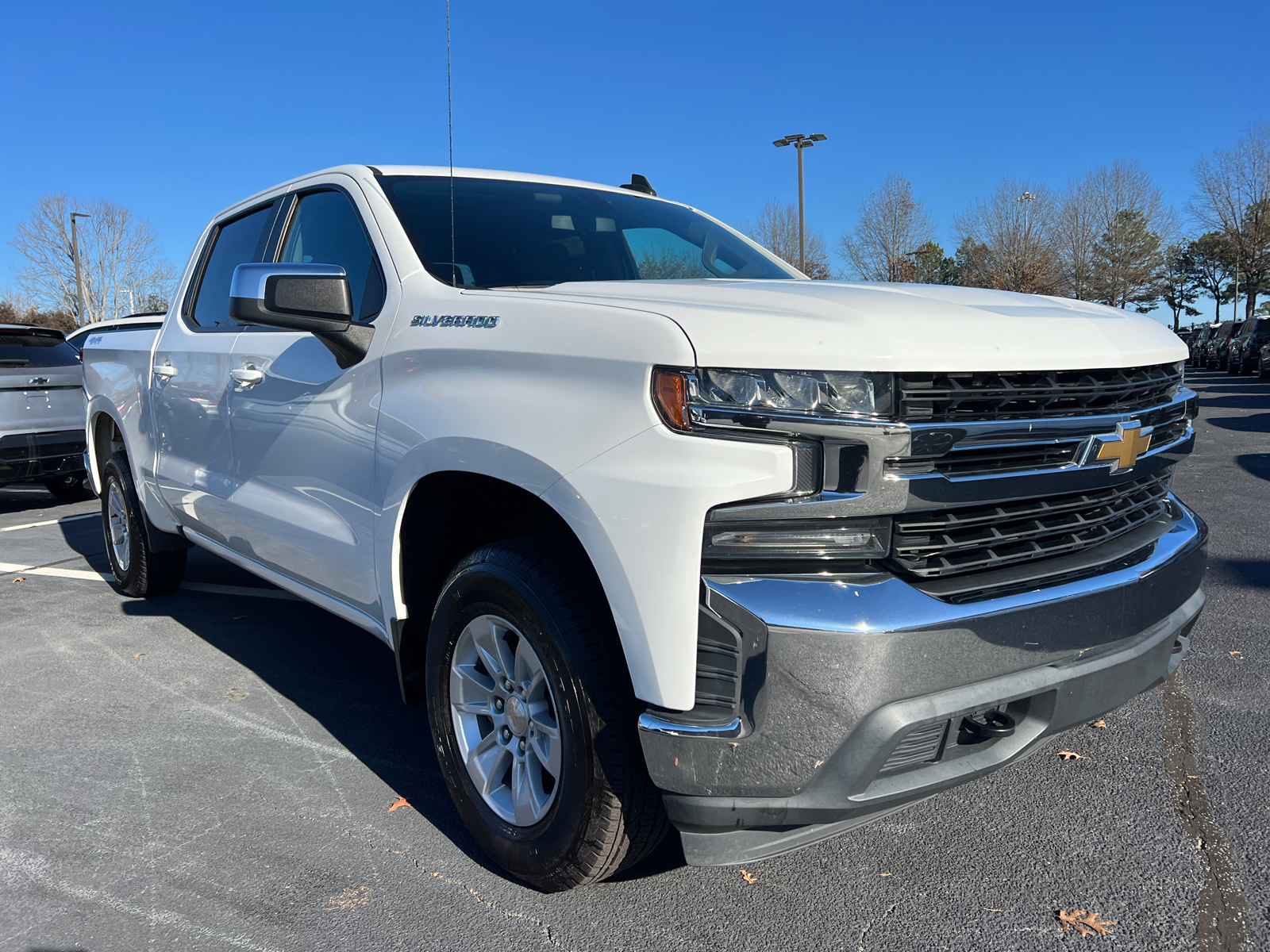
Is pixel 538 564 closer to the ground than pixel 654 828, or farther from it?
farther from it

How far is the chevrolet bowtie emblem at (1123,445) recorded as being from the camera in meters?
2.14

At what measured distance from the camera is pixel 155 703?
383 cm

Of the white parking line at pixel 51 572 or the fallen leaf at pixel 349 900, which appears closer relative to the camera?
the fallen leaf at pixel 349 900

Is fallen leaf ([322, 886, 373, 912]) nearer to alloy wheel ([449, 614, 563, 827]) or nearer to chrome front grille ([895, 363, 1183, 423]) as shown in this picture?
alloy wheel ([449, 614, 563, 827])

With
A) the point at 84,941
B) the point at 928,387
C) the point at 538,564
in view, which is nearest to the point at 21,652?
the point at 84,941

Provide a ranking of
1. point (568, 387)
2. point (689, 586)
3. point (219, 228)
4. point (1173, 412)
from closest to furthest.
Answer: point (689, 586) → point (568, 387) → point (1173, 412) → point (219, 228)

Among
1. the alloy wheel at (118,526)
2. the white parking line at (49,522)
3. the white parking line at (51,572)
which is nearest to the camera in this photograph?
the alloy wheel at (118,526)

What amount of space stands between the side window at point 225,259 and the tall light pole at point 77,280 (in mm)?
43222

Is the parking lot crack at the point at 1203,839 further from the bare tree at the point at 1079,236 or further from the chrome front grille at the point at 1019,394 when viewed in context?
the bare tree at the point at 1079,236

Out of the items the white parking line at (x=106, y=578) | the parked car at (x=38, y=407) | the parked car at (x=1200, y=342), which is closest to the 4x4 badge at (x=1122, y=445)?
the white parking line at (x=106, y=578)

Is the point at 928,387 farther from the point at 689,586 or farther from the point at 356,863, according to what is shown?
the point at 356,863

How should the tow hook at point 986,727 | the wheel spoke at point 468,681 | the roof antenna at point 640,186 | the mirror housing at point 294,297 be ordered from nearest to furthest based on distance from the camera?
the tow hook at point 986,727
the wheel spoke at point 468,681
the mirror housing at point 294,297
the roof antenna at point 640,186

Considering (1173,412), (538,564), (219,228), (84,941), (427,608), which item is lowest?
(84,941)

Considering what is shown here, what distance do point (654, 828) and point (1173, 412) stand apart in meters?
1.75
